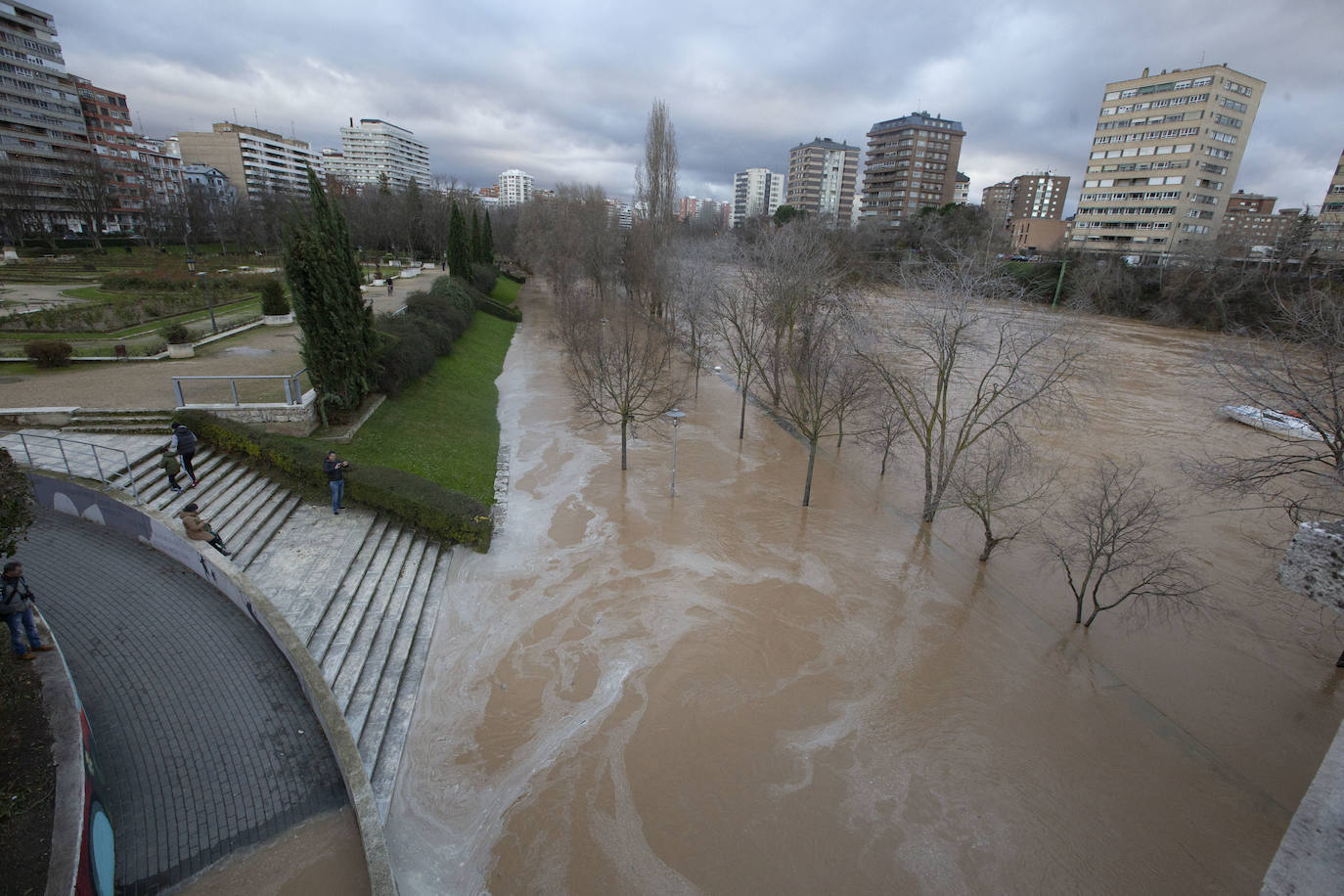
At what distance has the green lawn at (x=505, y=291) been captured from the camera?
4716cm

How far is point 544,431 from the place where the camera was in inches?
826

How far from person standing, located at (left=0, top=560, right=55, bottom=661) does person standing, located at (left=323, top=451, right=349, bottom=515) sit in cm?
505

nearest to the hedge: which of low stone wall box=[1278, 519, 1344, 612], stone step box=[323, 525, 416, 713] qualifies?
stone step box=[323, 525, 416, 713]

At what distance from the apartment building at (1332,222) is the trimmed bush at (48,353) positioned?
64.3 meters

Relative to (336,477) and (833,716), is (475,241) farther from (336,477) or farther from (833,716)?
(833,716)

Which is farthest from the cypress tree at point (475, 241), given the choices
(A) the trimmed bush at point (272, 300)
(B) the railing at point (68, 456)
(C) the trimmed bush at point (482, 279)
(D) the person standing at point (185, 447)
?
(D) the person standing at point (185, 447)

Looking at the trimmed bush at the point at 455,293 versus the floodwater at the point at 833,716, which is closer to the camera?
the floodwater at the point at 833,716

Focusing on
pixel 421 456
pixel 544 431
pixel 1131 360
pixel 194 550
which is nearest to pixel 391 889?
pixel 194 550

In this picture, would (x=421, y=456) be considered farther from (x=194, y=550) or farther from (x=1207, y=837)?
(x=1207, y=837)

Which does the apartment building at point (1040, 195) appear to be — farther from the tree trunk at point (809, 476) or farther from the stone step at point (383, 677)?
the stone step at point (383, 677)

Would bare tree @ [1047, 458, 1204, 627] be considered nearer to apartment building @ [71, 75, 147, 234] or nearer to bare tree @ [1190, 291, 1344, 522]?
bare tree @ [1190, 291, 1344, 522]

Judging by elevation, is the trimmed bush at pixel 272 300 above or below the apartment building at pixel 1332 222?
below

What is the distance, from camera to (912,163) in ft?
296

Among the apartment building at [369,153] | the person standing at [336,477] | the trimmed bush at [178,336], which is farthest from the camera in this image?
the apartment building at [369,153]
